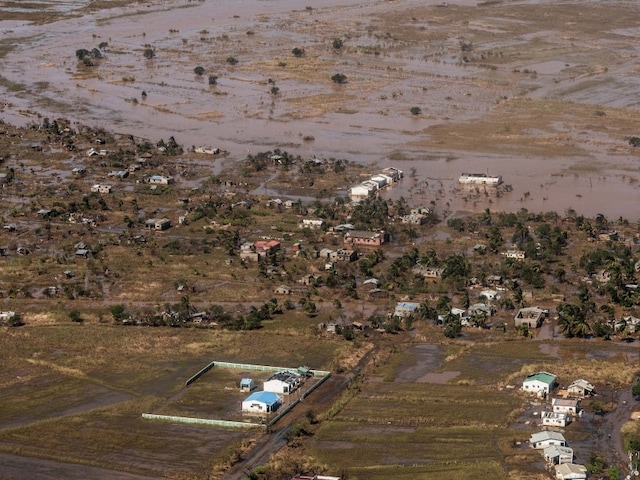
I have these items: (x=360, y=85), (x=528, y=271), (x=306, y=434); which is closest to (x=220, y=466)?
(x=306, y=434)

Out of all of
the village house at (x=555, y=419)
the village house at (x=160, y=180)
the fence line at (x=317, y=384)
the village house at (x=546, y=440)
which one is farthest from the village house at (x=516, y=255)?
the village house at (x=160, y=180)

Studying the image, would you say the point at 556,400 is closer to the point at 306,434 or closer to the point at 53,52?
the point at 306,434

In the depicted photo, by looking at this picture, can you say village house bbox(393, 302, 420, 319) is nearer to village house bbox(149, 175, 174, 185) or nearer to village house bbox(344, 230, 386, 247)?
village house bbox(344, 230, 386, 247)

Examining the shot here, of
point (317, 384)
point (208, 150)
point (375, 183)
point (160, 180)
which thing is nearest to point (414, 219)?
point (375, 183)

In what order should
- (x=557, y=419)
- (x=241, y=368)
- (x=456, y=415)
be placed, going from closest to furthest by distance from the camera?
1. (x=557, y=419)
2. (x=456, y=415)
3. (x=241, y=368)

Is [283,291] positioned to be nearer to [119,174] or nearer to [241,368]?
[241,368]

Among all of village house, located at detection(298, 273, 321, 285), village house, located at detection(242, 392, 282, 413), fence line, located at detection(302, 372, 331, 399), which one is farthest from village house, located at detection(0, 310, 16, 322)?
fence line, located at detection(302, 372, 331, 399)

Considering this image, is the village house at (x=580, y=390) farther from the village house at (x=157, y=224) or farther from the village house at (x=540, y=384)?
the village house at (x=157, y=224)
